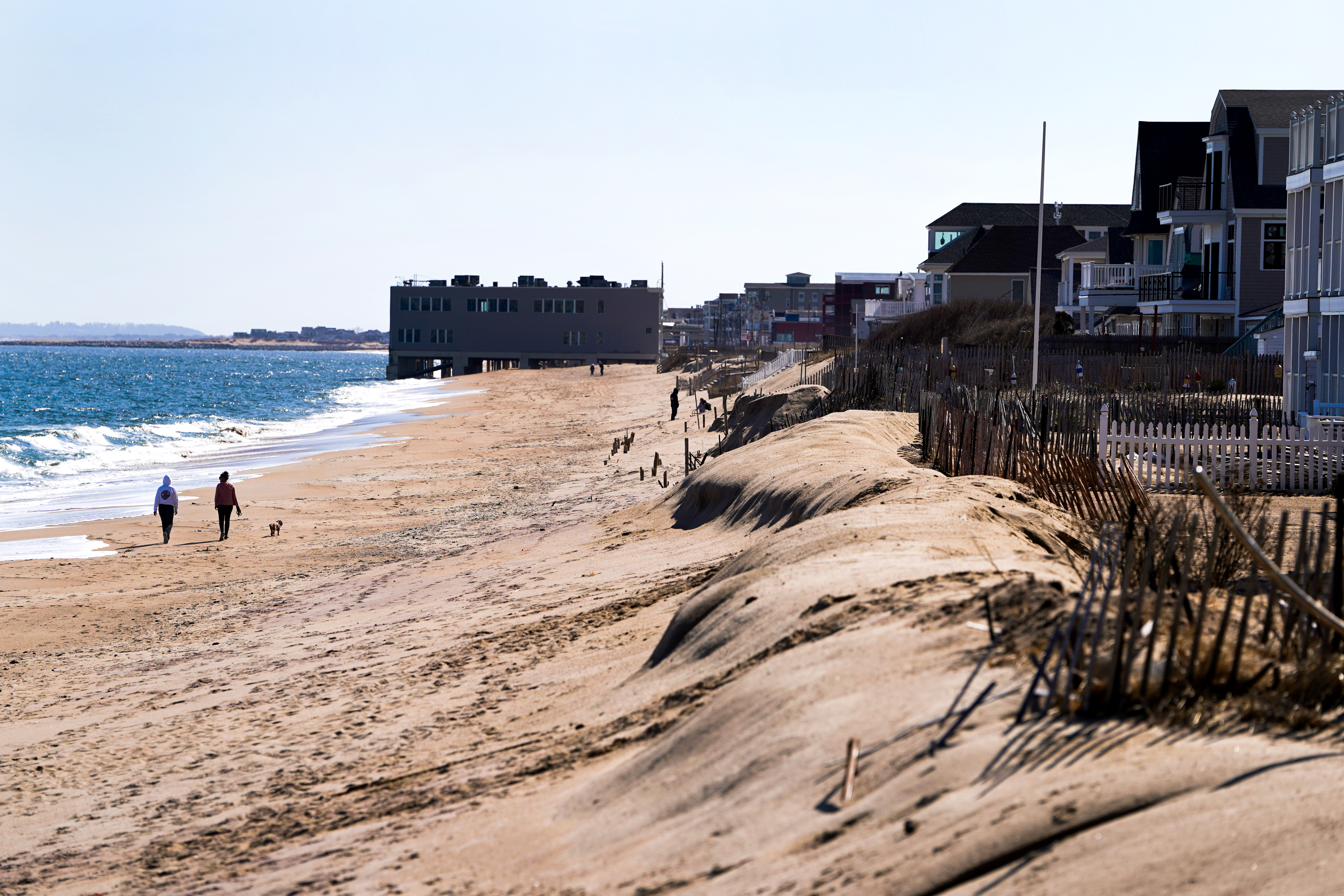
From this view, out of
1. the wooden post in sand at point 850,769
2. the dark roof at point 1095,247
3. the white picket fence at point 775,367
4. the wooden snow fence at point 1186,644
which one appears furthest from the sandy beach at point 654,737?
the dark roof at point 1095,247

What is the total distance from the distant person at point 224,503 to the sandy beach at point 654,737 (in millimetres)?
5480

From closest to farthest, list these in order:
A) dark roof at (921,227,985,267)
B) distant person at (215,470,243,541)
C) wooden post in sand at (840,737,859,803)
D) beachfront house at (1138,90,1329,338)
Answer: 1. wooden post in sand at (840,737,859,803)
2. distant person at (215,470,243,541)
3. beachfront house at (1138,90,1329,338)
4. dark roof at (921,227,985,267)

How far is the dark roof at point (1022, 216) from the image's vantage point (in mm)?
71500

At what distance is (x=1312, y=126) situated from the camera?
2200 centimetres

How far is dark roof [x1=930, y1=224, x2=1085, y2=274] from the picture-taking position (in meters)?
63.2

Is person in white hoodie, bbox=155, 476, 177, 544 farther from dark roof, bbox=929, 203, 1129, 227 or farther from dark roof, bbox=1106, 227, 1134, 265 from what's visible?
dark roof, bbox=929, 203, 1129, 227

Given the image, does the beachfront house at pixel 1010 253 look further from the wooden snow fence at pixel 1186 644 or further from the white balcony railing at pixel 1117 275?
the wooden snow fence at pixel 1186 644

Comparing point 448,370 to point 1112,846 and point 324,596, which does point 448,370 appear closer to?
point 324,596

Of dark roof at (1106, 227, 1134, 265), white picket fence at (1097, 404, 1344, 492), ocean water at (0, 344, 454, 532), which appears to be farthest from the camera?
dark roof at (1106, 227, 1134, 265)

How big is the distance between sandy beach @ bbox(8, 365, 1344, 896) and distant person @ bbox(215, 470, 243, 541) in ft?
18.0

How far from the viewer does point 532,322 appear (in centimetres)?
12044

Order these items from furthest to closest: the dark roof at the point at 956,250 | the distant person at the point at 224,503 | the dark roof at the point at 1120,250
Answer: the dark roof at the point at 956,250
the dark roof at the point at 1120,250
the distant person at the point at 224,503

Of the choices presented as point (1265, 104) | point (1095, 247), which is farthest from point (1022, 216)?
point (1265, 104)

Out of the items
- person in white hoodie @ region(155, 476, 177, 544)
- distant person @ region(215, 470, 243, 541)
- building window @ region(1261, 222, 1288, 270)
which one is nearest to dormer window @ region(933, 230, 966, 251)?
building window @ region(1261, 222, 1288, 270)
